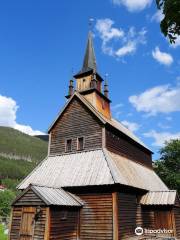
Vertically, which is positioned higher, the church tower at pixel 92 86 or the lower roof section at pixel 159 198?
the church tower at pixel 92 86

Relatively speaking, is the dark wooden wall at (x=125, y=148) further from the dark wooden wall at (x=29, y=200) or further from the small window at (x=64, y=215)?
the dark wooden wall at (x=29, y=200)

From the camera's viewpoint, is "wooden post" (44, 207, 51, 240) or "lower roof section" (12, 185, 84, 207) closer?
"wooden post" (44, 207, 51, 240)

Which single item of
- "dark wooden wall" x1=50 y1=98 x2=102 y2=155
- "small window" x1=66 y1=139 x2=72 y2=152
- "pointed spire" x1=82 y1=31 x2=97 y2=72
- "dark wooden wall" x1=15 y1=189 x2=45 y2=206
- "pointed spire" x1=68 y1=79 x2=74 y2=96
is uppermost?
"pointed spire" x1=82 y1=31 x2=97 y2=72

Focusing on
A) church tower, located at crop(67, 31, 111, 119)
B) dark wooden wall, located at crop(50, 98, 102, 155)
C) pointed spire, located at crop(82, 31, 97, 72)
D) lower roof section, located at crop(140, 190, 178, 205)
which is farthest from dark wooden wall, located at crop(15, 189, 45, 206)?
pointed spire, located at crop(82, 31, 97, 72)

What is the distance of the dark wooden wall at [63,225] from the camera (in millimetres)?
16641

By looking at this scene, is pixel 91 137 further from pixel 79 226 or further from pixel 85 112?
pixel 79 226

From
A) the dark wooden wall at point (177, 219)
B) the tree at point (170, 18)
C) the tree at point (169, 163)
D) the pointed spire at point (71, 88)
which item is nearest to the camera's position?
the tree at point (170, 18)

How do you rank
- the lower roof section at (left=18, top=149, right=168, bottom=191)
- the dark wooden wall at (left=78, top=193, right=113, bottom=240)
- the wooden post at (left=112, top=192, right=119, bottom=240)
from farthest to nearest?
the lower roof section at (left=18, top=149, right=168, bottom=191), the dark wooden wall at (left=78, top=193, right=113, bottom=240), the wooden post at (left=112, top=192, right=119, bottom=240)

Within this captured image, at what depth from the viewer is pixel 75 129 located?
78.4 ft

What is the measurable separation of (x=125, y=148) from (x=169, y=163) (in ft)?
70.7

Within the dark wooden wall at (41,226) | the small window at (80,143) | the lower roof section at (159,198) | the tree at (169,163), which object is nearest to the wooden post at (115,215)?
the dark wooden wall at (41,226)

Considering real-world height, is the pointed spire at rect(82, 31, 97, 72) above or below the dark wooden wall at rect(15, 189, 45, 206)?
above

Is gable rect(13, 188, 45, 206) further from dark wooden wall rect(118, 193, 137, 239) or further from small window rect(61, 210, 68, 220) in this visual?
dark wooden wall rect(118, 193, 137, 239)

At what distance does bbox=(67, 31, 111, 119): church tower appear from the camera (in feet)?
84.3
